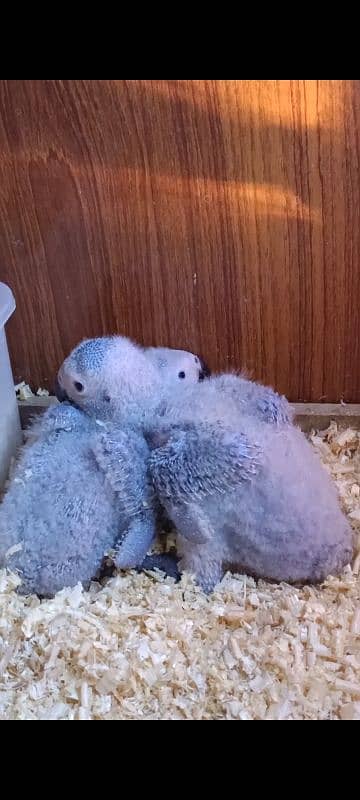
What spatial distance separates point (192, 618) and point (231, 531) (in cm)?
12

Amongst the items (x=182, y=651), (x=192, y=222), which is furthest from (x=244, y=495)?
(x=192, y=222)

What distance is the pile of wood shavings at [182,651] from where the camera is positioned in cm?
98

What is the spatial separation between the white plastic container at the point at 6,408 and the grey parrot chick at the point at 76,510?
19 centimetres

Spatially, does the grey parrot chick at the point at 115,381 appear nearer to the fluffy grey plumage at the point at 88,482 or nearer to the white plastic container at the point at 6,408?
the fluffy grey plumage at the point at 88,482

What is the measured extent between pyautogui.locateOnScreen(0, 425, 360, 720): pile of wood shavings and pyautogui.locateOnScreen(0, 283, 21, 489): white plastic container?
268 mm

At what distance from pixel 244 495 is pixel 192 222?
17.3 inches

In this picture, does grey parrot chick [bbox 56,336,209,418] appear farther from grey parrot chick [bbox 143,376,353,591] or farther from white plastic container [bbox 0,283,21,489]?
white plastic container [bbox 0,283,21,489]

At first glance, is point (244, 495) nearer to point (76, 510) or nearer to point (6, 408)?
point (76, 510)

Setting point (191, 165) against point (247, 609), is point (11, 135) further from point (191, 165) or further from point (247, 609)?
point (247, 609)

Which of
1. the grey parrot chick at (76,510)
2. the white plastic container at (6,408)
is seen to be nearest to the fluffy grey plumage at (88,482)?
the grey parrot chick at (76,510)

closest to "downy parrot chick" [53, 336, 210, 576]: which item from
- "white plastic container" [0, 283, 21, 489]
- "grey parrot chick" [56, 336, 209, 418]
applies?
"grey parrot chick" [56, 336, 209, 418]

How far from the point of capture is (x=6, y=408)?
4.47ft

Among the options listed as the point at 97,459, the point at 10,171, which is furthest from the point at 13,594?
the point at 10,171

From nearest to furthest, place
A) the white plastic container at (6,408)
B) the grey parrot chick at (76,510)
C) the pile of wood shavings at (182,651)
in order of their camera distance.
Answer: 1. the pile of wood shavings at (182,651)
2. the grey parrot chick at (76,510)
3. the white plastic container at (6,408)
